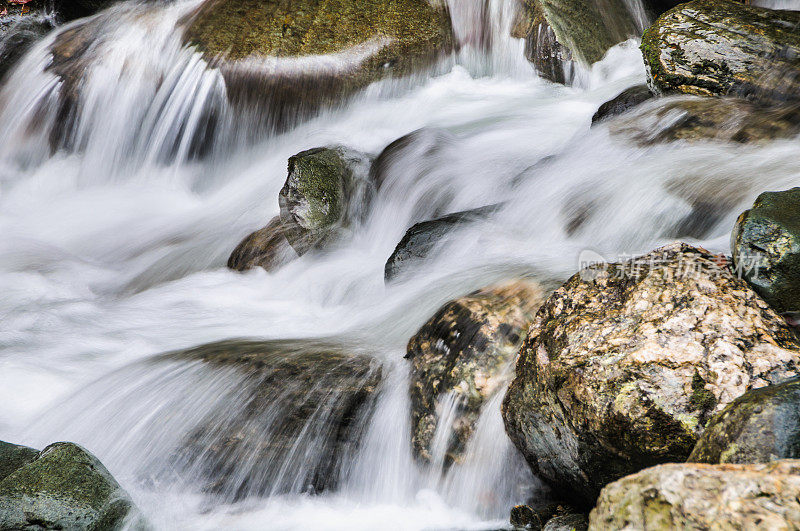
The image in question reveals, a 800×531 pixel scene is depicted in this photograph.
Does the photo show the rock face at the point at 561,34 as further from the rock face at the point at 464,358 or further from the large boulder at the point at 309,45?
the rock face at the point at 464,358

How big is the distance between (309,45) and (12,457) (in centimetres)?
650

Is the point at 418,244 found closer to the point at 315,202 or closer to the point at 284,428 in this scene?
the point at 315,202

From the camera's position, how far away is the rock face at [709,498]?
1.72 m

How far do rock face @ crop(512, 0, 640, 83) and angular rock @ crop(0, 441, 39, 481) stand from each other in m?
7.06

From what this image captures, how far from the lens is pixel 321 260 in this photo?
6219 mm

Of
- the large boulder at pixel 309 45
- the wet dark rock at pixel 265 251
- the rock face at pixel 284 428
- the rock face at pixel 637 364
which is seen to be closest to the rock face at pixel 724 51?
the large boulder at pixel 309 45

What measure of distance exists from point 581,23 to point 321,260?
16.1 feet

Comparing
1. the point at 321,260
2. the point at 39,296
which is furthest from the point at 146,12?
the point at 321,260

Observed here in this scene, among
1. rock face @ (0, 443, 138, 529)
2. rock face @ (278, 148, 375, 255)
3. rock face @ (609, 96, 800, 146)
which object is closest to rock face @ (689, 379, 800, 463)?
rock face @ (0, 443, 138, 529)

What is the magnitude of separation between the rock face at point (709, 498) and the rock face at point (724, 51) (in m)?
4.77

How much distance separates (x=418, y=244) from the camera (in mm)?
5383

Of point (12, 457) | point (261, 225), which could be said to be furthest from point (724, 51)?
point (12, 457)

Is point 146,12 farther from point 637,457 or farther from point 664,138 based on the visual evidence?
point 637,457

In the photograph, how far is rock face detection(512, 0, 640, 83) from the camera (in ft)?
27.0
